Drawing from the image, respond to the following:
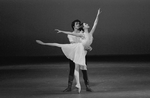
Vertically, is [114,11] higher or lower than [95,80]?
higher

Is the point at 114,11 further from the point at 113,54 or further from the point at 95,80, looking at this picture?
the point at 95,80

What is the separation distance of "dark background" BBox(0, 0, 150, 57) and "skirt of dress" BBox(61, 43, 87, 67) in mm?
11869

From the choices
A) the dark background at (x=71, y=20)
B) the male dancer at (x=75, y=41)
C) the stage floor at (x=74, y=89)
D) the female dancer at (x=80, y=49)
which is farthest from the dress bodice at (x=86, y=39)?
the dark background at (x=71, y=20)

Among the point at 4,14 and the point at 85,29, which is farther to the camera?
the point at 4,14

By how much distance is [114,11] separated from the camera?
766 inches

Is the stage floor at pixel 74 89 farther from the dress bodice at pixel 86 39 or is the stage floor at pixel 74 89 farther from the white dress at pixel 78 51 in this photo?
the dress bodice at pixel 86 39

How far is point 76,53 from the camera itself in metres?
7.34

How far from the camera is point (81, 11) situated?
765 inches

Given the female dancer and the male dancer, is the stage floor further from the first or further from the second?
the female dancer

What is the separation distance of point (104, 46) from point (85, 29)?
13.3m

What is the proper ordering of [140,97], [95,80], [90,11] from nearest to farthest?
[140,97], [95,80], [90,11]

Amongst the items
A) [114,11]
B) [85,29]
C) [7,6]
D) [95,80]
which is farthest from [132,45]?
[85,29]

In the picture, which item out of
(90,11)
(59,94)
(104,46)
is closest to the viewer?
(59,94)

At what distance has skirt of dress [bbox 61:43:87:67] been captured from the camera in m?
7.29
